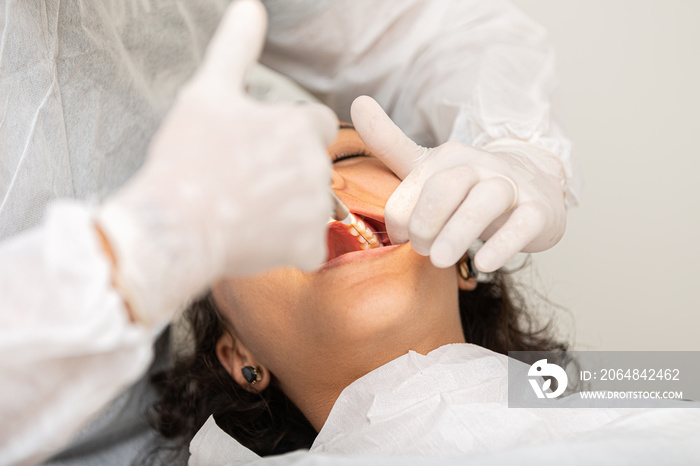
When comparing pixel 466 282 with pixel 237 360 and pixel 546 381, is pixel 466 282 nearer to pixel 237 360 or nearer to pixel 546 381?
pixel 546 381

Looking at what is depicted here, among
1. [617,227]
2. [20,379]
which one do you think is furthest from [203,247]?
[617,227]

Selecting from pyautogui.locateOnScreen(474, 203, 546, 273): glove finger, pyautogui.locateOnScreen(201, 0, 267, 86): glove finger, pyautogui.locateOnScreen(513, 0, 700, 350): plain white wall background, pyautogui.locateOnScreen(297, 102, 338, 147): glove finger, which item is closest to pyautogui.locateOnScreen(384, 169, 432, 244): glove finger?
pyautogui.locateOnScreen(474, 203, 546, 273): glove finger

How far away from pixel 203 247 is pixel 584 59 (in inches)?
53.7

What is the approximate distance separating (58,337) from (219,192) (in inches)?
6.1

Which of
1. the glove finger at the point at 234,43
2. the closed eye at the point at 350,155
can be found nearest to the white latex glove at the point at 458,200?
the closed eye at the point at 350,155

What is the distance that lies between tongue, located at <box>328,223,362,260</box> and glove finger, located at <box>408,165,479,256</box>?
0.15 m

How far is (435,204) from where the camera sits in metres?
0.71

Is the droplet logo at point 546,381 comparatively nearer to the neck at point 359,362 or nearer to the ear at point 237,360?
the neck at point 359,362

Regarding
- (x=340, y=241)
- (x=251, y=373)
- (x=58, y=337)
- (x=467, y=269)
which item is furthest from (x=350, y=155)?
(x=58, y=337)

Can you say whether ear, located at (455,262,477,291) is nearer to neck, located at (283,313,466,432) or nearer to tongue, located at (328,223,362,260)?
neck, located at (283,313,466,432)

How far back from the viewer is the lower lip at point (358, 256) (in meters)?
0.86

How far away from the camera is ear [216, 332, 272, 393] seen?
1.05m

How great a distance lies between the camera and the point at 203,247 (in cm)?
46

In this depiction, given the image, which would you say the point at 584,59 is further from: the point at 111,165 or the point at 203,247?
the point at 203,247
